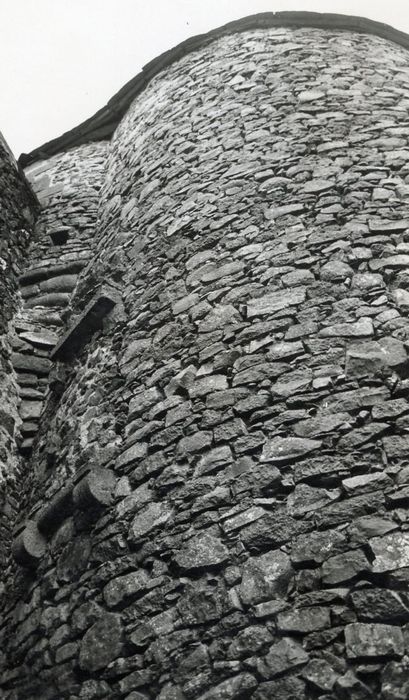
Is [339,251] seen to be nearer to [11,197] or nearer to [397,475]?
[397,475]

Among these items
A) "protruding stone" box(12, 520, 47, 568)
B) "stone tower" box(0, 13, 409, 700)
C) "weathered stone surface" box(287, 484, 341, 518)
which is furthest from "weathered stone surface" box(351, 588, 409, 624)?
"protruding stone" box(12, 520, 47, 568)

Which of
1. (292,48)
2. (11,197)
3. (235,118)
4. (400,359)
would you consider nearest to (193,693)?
(400,359)

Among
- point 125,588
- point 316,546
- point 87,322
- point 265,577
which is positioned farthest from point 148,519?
point 87,322

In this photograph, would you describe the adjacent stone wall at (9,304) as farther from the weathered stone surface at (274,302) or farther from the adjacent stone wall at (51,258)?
the weathered stone surface at (274,302)

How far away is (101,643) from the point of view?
2.73m

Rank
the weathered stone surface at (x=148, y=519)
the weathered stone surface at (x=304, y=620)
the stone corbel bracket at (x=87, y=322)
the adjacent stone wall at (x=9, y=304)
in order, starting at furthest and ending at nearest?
the stone corbel bracket at (x=87, y=322) < the adjacent stone wall at (x=9, y=304) < the weathered stone surface at (x=148, y=519) < the weathered stone surface at (x=304, y=620)

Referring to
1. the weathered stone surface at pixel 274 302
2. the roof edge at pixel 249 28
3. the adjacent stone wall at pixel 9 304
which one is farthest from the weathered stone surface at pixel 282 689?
the roof edge at pixel 249 28

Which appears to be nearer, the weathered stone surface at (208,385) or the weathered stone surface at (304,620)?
the weathered stone surface at (304,620)

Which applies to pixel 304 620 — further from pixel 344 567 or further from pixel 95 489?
pixel 95 489

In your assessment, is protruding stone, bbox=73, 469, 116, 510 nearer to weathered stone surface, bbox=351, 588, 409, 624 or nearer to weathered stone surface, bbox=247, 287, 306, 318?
weathered stone surface, bbox=247, 287, 306, 318

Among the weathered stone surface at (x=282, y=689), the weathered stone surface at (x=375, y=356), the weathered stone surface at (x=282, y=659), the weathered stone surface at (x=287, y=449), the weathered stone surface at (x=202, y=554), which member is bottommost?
the weathered stone surface at (x=282, y=689)

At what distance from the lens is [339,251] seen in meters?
3.62

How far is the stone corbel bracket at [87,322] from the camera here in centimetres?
438

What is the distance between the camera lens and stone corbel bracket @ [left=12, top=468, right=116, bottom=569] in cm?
321
